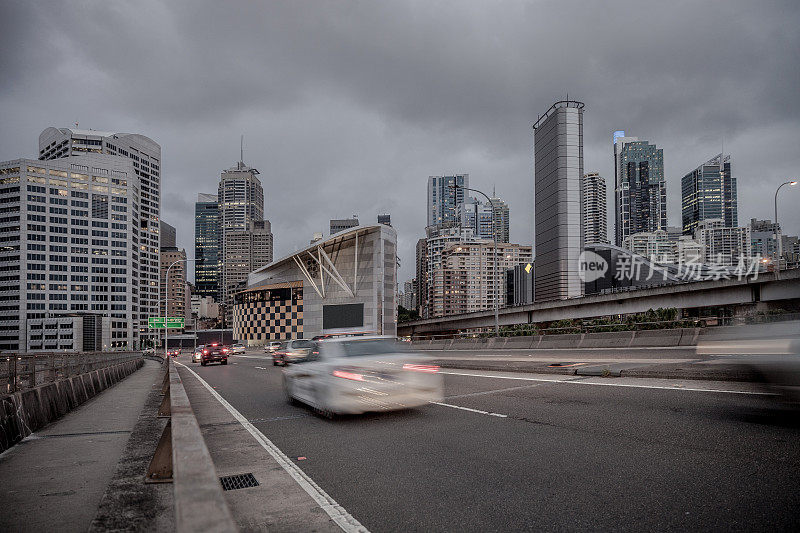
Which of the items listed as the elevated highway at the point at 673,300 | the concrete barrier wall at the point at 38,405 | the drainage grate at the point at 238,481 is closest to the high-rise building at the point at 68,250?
the elevated highway at the point at 673,300

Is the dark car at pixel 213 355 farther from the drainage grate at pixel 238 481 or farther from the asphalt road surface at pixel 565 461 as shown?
the drainage grate at pixel 238 481

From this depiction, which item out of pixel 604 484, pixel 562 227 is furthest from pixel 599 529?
pixel 562 227

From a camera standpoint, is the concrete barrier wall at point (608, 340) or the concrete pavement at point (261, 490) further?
the concrete barrier wall at point (608, 340)

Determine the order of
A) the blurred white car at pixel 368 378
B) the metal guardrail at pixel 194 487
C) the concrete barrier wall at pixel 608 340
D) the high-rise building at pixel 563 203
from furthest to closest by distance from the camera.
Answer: the high-rise building at pixel 563 203 → the concrete barrier wall at pixel 608 340 → the blurred white car at pixel 368 378 → the metal guardrail at pixel 194 487

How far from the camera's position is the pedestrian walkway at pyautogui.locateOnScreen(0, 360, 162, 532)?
4.68 meters

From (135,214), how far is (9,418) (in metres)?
178

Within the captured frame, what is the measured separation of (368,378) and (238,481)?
3.67 metres

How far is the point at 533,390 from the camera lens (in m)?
11.5

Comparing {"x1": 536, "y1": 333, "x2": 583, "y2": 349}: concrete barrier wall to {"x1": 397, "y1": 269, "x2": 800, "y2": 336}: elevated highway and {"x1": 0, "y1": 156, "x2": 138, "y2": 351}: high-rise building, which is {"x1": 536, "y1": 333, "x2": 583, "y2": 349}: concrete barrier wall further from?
{"x1": 0, "y1": 156, "x2": 138, "y2": 351}: high-rise building

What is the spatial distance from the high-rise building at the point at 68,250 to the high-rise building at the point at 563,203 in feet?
446

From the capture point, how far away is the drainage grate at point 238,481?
5.38 m

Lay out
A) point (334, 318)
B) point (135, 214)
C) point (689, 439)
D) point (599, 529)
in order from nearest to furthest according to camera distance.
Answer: point (599, 529) → point (689, 439) → point (334, 318) → point (135, 214)

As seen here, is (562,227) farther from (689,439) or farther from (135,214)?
(689,439)

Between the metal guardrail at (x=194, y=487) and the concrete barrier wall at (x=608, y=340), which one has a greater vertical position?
the metal guardrail at (x=194, y=487)
